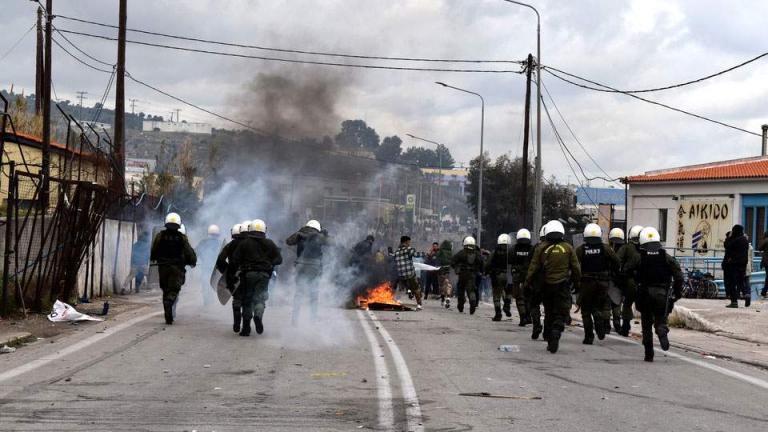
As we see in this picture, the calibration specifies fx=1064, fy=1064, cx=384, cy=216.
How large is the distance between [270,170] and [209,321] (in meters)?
24.0

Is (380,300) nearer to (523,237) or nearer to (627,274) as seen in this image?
(523,237)

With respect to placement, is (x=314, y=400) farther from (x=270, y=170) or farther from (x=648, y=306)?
(x=270, y=170)

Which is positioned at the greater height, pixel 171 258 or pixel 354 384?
pixel 171 258

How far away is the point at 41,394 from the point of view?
30.5ft

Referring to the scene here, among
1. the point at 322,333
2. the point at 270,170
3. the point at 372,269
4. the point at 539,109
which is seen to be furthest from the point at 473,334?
the point at 270,170

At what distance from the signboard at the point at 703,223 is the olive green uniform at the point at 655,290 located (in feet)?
92.5

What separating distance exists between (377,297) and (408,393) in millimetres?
14538

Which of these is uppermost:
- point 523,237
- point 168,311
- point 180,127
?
point 180,127

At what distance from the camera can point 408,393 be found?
9906 mm

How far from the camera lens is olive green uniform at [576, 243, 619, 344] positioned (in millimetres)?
16031

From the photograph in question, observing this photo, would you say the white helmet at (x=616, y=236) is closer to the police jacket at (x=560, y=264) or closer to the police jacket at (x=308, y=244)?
the police jacket at (x=560, y=264)

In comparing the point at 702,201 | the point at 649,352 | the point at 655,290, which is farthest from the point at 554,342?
the point at 702,201

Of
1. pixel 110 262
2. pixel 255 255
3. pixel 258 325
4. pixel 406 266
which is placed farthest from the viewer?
pixel 406 266

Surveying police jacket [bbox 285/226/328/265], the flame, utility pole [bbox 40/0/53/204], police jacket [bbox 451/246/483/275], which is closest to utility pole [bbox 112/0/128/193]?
utility pole [bbox 40/0/53/204]
